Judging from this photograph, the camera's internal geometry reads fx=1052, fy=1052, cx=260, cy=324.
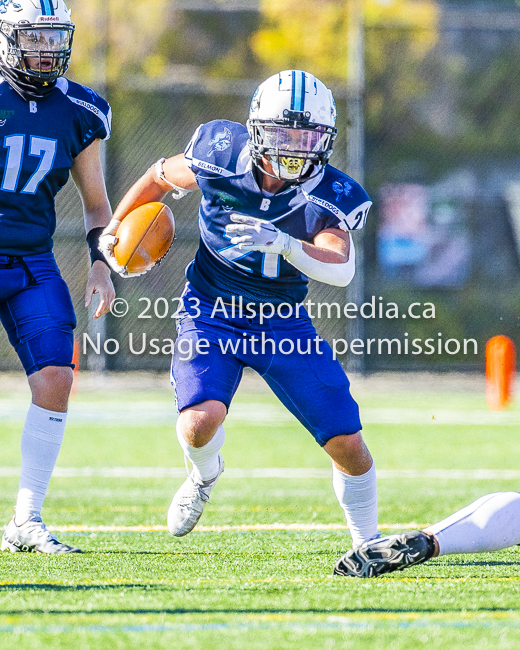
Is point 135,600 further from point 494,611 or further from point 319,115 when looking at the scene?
point 319,115

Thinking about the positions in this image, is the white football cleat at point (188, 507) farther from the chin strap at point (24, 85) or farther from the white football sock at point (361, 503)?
the chin strap at point (24, 85)

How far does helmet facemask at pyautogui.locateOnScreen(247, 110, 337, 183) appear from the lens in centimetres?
360

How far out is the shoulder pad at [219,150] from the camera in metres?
3.82

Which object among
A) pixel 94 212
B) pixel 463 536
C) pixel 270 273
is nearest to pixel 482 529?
pixel 463 536

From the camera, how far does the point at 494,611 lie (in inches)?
111

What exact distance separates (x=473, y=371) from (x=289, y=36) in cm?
499

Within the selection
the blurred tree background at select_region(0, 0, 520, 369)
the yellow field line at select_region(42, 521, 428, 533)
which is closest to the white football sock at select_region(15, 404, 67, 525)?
the yellow field line at select_region(42, 521, 428, 533)

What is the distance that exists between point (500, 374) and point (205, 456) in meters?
7.34

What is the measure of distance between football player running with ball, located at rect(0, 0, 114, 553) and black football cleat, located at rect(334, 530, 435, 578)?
1060mm

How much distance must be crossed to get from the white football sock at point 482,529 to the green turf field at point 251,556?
134mm

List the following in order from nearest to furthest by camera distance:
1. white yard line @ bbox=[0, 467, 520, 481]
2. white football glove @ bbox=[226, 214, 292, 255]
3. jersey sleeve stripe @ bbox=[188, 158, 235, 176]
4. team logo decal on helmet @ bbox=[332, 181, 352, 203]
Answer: white football glove @ bbox=[226, 214, 292, 255]
team logo decal on helmet @ bbox=[332, 181, 352, 203]
jersey sleeve stripe @ bbox=[188, 158, 235, 176]
white yard line @ bbox=[0, 467, 520, 481]

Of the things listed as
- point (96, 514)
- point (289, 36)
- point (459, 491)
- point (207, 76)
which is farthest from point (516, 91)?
point (96, 514)

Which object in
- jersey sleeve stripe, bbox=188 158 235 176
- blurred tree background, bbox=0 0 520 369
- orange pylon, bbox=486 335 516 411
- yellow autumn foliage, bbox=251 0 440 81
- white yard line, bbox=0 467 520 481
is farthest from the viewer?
yellow autumn foliage, bbox=251 0 440 81

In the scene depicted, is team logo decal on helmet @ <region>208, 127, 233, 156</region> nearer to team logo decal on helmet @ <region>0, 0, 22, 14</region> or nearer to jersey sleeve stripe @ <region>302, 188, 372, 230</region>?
jersey sleeve stripe @ <region>302, 188, 372, 230</region>
